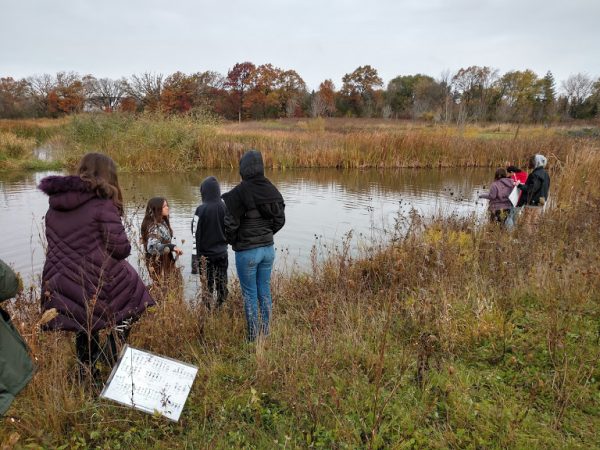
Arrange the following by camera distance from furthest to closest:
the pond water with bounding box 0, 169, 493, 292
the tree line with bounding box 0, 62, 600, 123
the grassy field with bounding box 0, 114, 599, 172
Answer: the tree line with bounding box 0, 62, 600, 123 → the grassy field with bounding box 0, 114, 599, 172 → the pond water with bounding box 0, 169, 493, 292

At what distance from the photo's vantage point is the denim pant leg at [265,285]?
396 cm

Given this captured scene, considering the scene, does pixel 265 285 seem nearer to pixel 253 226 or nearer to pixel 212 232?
pixel 253 226

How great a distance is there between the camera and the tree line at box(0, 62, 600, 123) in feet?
178

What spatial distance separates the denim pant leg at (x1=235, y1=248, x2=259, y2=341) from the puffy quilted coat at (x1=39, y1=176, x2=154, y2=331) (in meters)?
1.22

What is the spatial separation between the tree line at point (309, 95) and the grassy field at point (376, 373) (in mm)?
50362

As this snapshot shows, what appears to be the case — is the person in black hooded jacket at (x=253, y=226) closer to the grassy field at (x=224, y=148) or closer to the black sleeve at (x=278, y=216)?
the black sleeve at (x=278, y=216)

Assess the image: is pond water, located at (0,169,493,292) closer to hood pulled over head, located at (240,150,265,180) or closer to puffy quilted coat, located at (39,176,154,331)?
hood pulled over head, located at (240,150,265,180)

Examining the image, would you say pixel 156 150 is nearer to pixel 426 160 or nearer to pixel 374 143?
pixel 374 143

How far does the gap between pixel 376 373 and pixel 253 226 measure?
1.69 meters

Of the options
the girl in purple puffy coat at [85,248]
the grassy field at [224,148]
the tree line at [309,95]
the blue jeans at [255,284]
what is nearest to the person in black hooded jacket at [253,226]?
the blue jeans at [255,284]

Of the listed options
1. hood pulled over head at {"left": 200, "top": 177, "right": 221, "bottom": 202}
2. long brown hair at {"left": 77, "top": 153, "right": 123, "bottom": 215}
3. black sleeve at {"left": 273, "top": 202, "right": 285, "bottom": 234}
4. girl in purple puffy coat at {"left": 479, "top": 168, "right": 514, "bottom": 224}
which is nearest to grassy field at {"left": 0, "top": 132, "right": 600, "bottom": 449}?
black sleeve at {"left": 273, "top": 202, "right": 285, "bottom": 234}

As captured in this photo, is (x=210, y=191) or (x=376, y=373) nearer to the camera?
(x=376, y=373)

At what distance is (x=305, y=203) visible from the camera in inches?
496

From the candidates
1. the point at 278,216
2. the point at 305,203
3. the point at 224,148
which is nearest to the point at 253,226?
the point at 278,216
